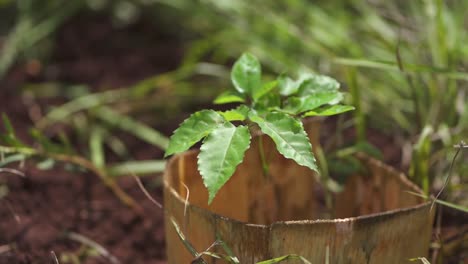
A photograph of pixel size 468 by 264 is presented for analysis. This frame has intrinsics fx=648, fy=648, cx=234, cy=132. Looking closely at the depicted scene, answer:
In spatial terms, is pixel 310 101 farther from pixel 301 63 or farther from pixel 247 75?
pixel 301 63

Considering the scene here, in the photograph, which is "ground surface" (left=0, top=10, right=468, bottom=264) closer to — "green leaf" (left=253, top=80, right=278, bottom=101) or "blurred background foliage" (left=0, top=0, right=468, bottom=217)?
"blurred background foliage" (left=0, top=0, right=468, bottom=217)

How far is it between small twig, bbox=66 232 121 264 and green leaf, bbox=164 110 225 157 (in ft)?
1.48

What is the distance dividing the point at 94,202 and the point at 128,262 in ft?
0.91

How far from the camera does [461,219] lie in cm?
142

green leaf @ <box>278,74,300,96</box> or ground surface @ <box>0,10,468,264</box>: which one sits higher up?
green leaf @ <box>278,74,300,96</box>

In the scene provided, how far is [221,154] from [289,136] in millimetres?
104

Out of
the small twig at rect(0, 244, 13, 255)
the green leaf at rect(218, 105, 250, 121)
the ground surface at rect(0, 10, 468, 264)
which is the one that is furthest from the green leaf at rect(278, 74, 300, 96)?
the small twig at rect(0, 244, 13, 255)

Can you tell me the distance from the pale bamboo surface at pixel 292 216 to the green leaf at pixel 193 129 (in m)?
0.10

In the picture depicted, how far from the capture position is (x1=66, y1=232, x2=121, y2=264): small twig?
129 cm

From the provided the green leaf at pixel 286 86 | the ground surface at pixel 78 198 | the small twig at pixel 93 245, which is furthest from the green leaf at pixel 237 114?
the small twig at pixel 93 245

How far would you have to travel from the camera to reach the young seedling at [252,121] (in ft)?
2.91

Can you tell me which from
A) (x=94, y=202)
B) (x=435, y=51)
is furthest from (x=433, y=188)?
(x=94, y=202)

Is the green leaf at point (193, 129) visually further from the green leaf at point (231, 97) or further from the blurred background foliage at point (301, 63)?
the blurred background foliage at point (301, 63)

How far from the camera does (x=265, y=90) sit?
3.40ft
